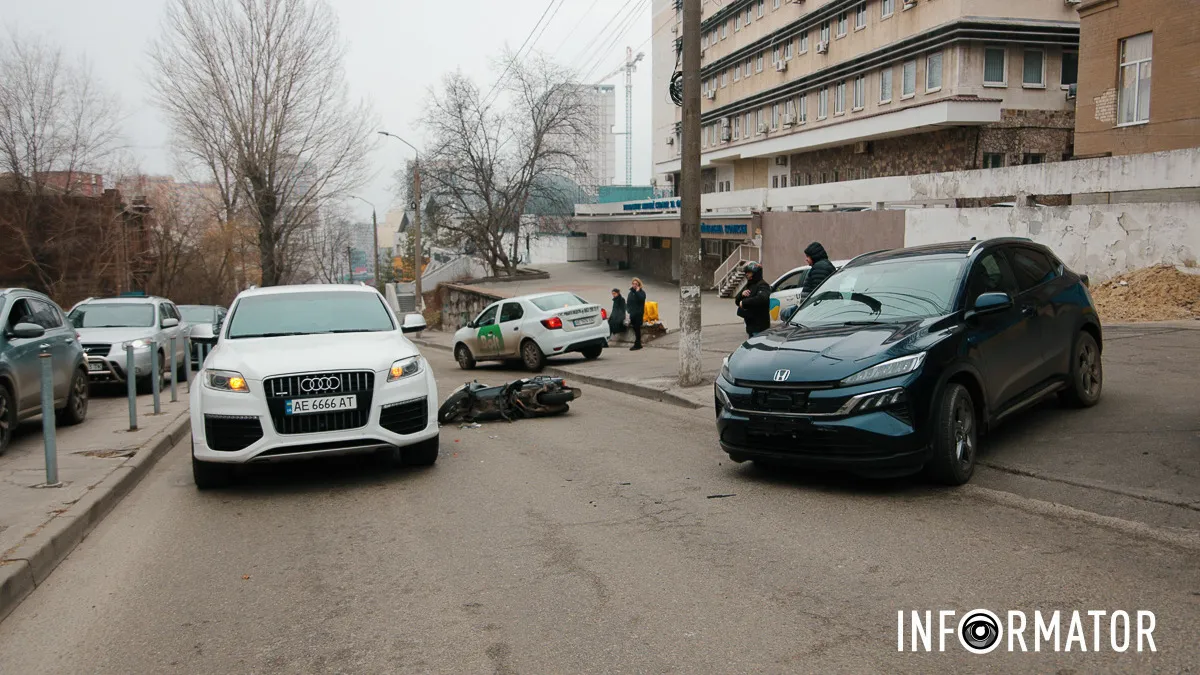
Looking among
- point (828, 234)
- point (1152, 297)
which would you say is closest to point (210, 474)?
point (1152, 297)

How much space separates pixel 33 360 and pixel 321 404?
18.0 ft

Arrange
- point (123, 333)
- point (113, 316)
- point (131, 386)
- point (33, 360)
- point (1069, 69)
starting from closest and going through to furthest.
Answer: point (33, 360), point (131, 386), point (123, 333), point (113, 316), point (1069, 69)

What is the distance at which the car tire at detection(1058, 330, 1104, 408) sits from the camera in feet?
28.5

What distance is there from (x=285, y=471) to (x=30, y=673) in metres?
4.38

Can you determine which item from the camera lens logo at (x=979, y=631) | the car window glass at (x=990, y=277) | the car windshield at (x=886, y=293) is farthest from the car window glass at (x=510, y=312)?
the camera lens logo at (x=979, y=631)

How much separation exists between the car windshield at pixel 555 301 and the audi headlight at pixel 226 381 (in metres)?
12.6

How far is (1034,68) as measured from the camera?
33594 millimetres

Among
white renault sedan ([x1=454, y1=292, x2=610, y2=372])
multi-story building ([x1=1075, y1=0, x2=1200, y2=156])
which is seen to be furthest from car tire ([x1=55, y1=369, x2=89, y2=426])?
multi-story building ([x1=1075, y1=0, x2=1200, y2=156])

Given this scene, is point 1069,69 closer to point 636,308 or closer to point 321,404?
point 636,308

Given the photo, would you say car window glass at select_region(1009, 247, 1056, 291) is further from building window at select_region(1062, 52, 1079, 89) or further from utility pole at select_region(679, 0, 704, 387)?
building window at select_region(1062, 52, 1079, 89)

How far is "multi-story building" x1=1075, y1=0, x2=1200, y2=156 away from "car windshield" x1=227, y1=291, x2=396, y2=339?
21158 mm

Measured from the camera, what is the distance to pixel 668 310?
3453 centimetres

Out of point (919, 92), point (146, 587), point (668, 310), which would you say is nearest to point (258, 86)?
point (668, 310)

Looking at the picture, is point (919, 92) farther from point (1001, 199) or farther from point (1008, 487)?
point (1008, 487)
